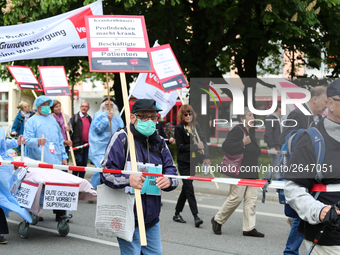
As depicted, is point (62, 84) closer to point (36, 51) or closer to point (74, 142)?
point (74, 142)

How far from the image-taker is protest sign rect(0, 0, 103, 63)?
651cm

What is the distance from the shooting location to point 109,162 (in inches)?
145

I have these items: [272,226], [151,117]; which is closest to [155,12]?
[272,226]

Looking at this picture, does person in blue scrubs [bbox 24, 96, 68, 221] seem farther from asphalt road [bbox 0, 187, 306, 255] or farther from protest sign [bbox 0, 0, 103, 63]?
asphalt road [bbox 0, 187, 306, 255]

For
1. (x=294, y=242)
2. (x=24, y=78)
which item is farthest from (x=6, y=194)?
(x=24, y=78)

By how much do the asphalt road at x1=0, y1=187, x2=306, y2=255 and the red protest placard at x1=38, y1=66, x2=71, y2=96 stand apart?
2672 millimetres

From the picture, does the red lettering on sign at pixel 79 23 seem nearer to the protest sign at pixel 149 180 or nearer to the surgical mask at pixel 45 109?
the surgical mask at pixel 45 109

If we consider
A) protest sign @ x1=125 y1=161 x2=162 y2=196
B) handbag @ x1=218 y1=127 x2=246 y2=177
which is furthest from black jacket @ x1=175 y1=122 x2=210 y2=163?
protest sign @ x1=125 y1=161 x2=162 y2=196

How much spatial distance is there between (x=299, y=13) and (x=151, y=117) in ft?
32.3

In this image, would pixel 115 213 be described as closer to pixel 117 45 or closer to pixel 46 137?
pixel 117 45

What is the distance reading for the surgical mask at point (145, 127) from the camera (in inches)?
148

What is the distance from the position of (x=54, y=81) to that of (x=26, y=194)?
13.3 ft

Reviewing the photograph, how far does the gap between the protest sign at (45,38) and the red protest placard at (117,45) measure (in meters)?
2.50

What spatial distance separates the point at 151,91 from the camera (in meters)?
9.62
